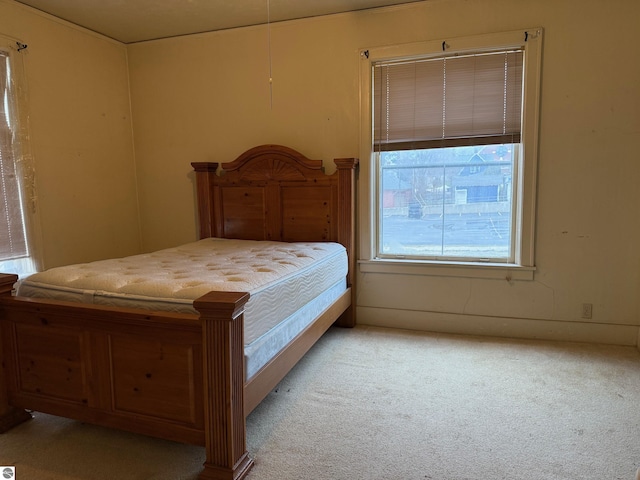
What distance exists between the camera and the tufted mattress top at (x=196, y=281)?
168 centimetres

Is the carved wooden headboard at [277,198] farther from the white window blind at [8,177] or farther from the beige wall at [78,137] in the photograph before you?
the white window blind at [8,177]

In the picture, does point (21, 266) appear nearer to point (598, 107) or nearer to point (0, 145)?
point (0, 145)

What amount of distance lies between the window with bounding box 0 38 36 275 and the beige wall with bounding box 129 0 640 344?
1.09 m

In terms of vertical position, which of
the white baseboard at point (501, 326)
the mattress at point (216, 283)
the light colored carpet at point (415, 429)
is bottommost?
the light colored carpet at point (415, 429)

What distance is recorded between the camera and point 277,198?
342 centimetres

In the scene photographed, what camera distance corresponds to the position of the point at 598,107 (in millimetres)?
2760

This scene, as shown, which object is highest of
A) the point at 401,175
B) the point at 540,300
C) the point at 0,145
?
the point at 0,145

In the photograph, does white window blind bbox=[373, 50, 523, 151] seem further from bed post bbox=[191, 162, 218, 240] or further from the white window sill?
bed post bbox=[191, 162, 218, 240]

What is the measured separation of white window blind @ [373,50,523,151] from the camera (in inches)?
115

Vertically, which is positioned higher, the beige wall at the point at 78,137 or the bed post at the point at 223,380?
the beige wall at the point at 78,137

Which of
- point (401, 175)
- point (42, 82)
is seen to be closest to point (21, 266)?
point (42, 82)

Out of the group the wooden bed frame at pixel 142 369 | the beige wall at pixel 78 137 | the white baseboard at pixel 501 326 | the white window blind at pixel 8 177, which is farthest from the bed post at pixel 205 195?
the wooden bed frame at pixel 142 369

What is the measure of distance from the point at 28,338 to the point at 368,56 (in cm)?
286

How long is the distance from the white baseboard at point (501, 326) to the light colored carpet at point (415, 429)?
22cm
